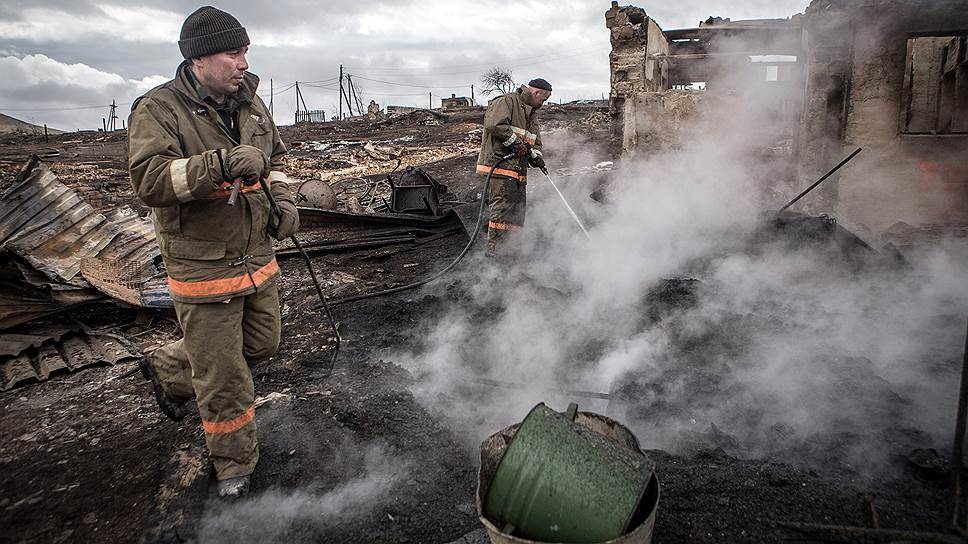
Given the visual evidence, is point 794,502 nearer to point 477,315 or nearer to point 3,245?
point 477,315

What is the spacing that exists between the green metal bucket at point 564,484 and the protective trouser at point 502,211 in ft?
15.0

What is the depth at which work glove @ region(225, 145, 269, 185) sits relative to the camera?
231 centimetres

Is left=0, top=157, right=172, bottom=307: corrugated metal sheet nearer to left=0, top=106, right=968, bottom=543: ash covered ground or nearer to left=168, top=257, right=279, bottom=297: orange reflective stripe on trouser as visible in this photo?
left=0, top=106, right=968, bottom=543: ash covered ground

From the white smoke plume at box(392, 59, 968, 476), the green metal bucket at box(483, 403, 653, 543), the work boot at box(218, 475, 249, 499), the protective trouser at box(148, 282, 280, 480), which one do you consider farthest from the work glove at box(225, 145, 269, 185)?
the white smoke plume at box(392, 59, 968, 476)

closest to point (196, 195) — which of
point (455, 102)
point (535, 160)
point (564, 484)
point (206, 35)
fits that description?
point (206, 35)

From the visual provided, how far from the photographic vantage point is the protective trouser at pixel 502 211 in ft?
20.4

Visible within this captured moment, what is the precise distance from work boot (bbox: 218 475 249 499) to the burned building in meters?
6.97

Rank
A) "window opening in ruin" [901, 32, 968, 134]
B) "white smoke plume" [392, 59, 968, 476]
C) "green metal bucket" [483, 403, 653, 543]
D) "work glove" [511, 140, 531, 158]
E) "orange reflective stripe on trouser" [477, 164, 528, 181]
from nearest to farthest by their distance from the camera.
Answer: "green metal bucket" [483, 403, 653, 543] → "white smoke plume" [392, 59, 968, 476] → "work glove" [511, 140, 531, 158] → "orange reflective stripe on trouser" [477, 164, 528, 181] → "window opening in ruin" [901, 32, 968, 134]

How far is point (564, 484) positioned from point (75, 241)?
15.9 ft

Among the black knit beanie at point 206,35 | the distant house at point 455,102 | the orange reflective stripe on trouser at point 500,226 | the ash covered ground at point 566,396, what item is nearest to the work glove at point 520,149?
the orange reflective stripe on trouser at point 500,226

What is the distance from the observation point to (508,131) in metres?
6.00

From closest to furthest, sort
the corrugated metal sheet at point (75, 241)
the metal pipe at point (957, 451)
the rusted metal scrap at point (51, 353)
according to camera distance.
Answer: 1. the metal pipe at point (957, 451)
2. the rusted metal scrap at point (51, 353)
3. the corrugated metal sheet at point (75, 241)

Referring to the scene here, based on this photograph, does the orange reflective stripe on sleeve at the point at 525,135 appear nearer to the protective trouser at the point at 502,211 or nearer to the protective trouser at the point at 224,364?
the protective trouser at the point at 502,211

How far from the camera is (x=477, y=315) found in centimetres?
470
